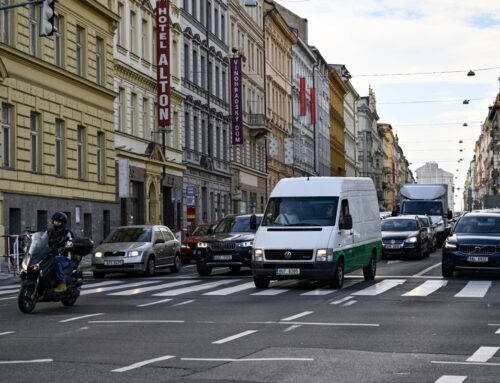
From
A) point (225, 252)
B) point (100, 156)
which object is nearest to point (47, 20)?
point (225, 252)

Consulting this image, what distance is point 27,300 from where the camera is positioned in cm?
1702

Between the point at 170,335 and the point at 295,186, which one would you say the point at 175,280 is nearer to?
the point at 295,186

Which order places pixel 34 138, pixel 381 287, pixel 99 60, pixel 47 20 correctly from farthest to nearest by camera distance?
1. pixel 99 60
2. pixel 34 138
3. pixel 381 287
4. pixel 47 20

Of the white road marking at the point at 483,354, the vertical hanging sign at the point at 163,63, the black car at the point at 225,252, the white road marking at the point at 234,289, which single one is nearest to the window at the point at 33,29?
the black car at the point at 225,252

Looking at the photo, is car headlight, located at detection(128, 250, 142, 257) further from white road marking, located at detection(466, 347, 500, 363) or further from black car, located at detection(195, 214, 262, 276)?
white road marking, located at detection(466, 347, 500, 363)

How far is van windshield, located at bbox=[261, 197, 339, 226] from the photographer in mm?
22656

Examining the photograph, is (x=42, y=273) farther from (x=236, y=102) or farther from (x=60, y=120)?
(x=236, y=102)

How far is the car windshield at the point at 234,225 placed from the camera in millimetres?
29969

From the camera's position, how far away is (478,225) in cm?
2628

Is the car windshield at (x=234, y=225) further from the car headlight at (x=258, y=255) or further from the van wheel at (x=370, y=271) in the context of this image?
the car headlight at (x=258, y=255)

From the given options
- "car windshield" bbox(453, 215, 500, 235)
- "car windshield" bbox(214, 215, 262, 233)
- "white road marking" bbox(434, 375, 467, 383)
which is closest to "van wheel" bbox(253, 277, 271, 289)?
"car windshield" bbox(453, 215, 500, 235)

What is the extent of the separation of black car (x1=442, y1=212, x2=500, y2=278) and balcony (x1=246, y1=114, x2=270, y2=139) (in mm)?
46837

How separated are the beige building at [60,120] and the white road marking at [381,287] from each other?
13747 millimetres

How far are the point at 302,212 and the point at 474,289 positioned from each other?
12.7ft
